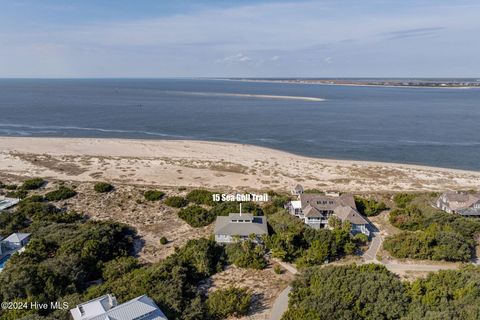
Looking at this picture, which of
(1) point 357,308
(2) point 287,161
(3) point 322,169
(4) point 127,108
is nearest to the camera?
(1) point 357,308

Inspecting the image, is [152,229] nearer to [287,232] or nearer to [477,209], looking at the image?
[287,232]

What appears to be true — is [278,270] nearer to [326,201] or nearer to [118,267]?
[118,267]

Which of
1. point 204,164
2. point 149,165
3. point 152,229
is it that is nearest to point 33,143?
point 149,165

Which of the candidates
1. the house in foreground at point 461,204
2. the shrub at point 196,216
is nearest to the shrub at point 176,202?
the shrub at point 196,216

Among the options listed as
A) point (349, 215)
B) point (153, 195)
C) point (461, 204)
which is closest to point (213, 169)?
point (153, 195)

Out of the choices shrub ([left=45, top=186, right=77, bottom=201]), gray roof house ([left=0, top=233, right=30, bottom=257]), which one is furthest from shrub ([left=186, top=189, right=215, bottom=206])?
gray roof house ([left=0, top=233, right=30, bottom=257])

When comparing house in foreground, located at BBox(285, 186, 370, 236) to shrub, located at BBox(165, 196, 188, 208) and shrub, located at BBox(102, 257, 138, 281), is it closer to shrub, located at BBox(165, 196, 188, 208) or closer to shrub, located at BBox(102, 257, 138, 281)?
shrub, located at BBox(165, 196, 188, 208)

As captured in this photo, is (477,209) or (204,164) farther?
(204,164)
